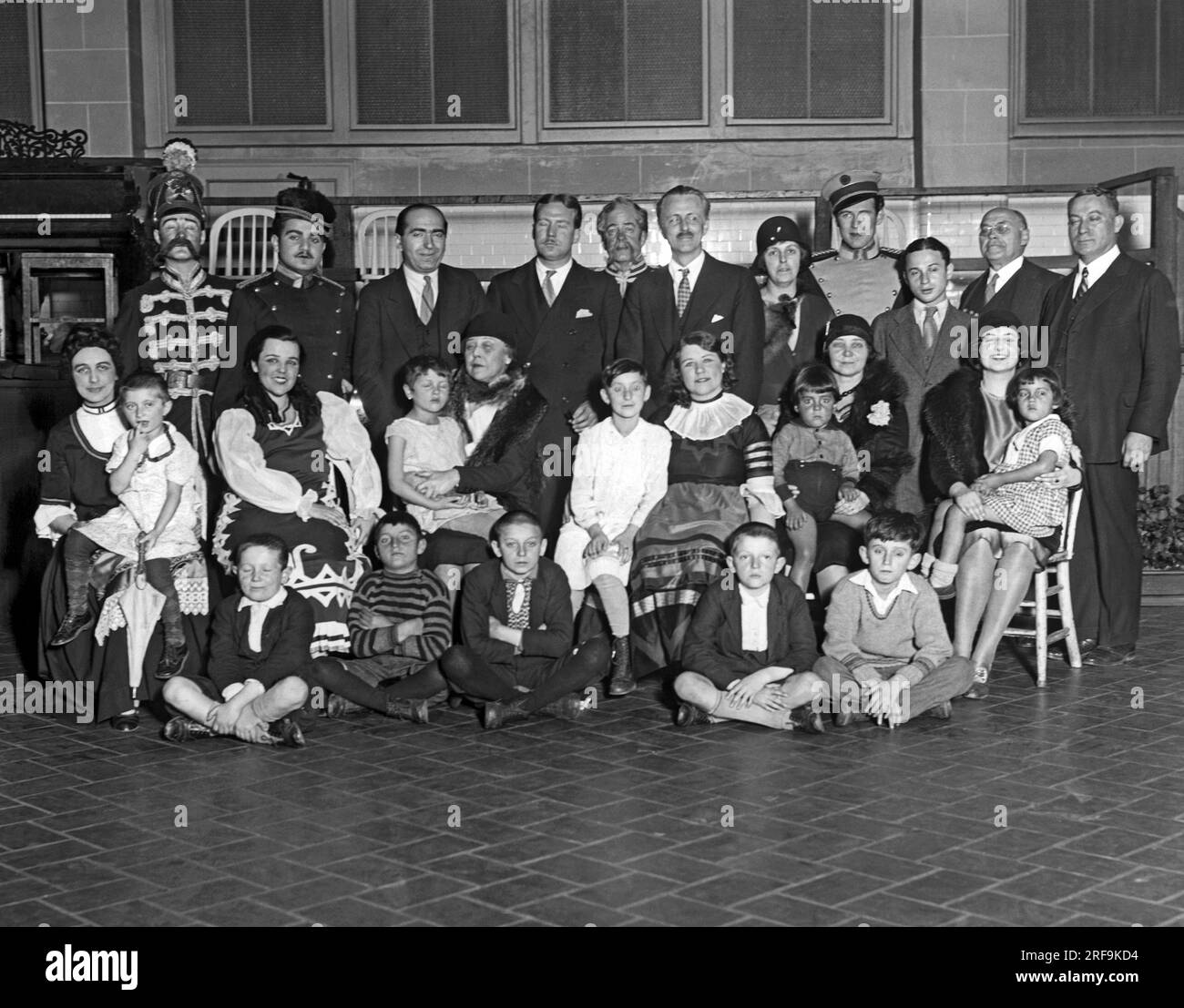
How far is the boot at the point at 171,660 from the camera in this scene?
6312 millimetres

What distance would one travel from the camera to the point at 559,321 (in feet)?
23.9

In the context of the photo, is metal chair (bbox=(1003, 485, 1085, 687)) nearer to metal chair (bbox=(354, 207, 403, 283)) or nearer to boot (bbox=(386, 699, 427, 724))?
boot (bbox=(386, 699, 427, 724))

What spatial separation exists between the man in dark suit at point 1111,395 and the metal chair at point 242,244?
4.65 metres

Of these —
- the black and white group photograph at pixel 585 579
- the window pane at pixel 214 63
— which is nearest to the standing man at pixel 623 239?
the black and white group photograph at pixel 585 579

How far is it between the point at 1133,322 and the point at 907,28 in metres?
5.45

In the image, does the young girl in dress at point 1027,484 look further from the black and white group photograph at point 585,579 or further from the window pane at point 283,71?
the window pane at point 283,71

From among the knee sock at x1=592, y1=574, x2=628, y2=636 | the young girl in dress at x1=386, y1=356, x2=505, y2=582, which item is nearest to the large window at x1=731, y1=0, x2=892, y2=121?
the young girl in dress at x1=386, y1=356, x2=505, y2=582

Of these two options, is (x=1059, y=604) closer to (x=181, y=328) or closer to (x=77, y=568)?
(x=181, y=328)

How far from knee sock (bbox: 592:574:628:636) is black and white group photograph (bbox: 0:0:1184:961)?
0.07 feet

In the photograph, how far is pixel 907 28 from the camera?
12062 millimetres

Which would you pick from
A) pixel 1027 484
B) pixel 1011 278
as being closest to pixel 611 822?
pixel 1027 484

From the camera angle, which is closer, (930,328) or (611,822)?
(611,822)

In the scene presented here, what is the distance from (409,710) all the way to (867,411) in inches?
97.2

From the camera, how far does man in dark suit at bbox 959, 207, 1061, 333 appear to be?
762 centimetres
